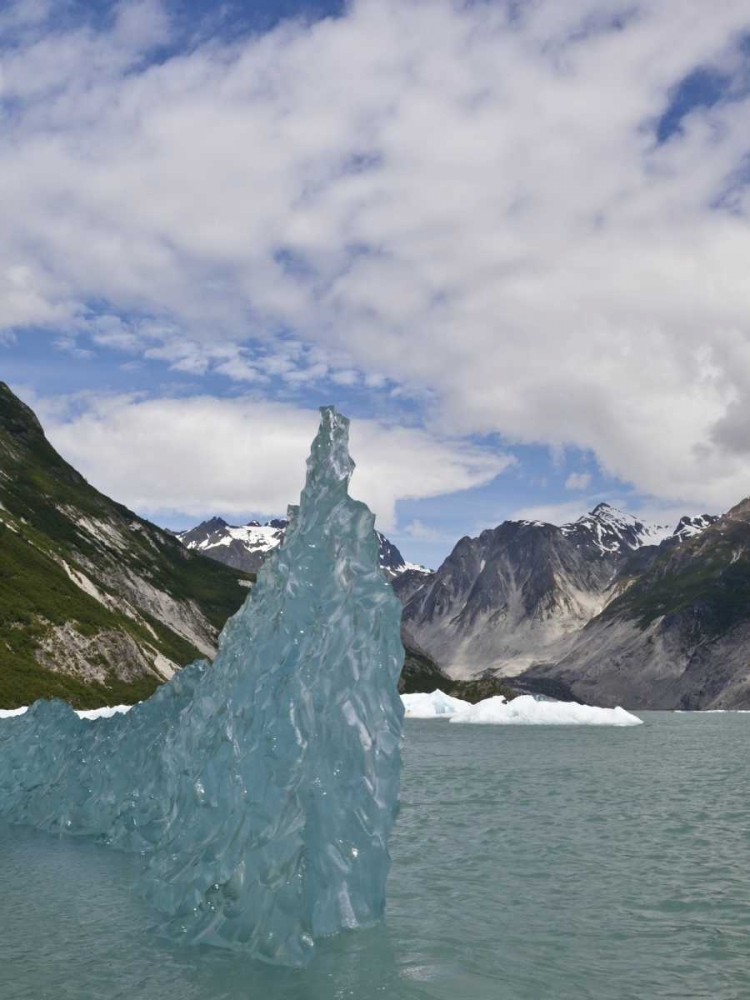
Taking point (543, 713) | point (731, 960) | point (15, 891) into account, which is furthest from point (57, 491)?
point (731, 960)

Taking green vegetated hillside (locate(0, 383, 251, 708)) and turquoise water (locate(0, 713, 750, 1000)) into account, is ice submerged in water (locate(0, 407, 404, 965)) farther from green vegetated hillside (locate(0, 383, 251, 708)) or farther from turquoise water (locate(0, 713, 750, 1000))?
green vegetated hillside (locate(0, 383, 251, 708))

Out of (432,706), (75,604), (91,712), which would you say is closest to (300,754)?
(91,712)

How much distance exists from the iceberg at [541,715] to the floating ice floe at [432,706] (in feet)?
80.5

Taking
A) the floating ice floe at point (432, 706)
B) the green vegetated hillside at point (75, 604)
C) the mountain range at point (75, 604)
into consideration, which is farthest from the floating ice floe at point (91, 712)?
the floating ice floe at point (432, 706)

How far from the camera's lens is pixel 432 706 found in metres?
174

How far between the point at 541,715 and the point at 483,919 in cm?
12895

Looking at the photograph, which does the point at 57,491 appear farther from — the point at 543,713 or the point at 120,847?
the point at 120,847

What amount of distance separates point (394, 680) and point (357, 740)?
1.68 metres

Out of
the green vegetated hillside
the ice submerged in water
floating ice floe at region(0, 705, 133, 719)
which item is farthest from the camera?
the green vegetated hillside

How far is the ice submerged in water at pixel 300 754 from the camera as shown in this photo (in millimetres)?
15586

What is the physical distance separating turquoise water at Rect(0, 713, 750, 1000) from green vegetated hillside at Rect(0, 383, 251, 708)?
71.1 m

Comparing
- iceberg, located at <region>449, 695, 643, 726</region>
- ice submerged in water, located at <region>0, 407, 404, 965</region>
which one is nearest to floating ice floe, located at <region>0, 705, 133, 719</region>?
ice submerged in water, located at <region>0, 407, 404, 965</region>

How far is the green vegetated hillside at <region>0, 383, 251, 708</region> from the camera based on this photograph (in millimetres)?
106188

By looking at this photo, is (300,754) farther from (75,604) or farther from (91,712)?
(75,604)
